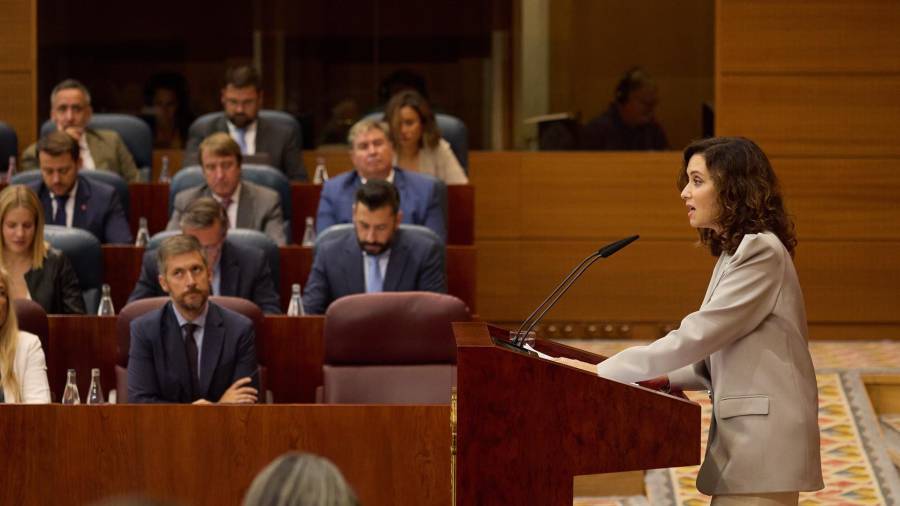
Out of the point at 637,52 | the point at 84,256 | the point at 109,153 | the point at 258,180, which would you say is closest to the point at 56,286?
the point at 84,256

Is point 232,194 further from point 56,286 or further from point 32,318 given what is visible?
point 32,318

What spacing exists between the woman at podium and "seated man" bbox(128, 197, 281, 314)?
2.43 metres

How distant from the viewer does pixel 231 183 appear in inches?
204

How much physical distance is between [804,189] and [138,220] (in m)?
2.86

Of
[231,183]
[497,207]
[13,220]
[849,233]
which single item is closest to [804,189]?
[849,233]

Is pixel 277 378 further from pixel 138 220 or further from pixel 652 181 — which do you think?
pixel 652 181

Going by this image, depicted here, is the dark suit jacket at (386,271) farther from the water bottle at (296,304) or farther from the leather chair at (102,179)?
the leather chair at (102,179)

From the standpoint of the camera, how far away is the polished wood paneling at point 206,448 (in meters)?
2.95

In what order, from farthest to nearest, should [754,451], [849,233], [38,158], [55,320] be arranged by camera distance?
[849,233] < [38,158] < [55,320] < [754,451]

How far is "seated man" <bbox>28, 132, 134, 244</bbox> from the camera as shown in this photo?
5.19 m

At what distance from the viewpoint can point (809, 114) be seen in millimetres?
6230

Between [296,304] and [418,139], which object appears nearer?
[296,304]

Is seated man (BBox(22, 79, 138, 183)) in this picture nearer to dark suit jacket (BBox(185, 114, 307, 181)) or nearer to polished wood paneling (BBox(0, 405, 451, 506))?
dark suit jacket (BBox(185, 114, 307, 181))

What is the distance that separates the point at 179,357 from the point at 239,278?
0.85m
